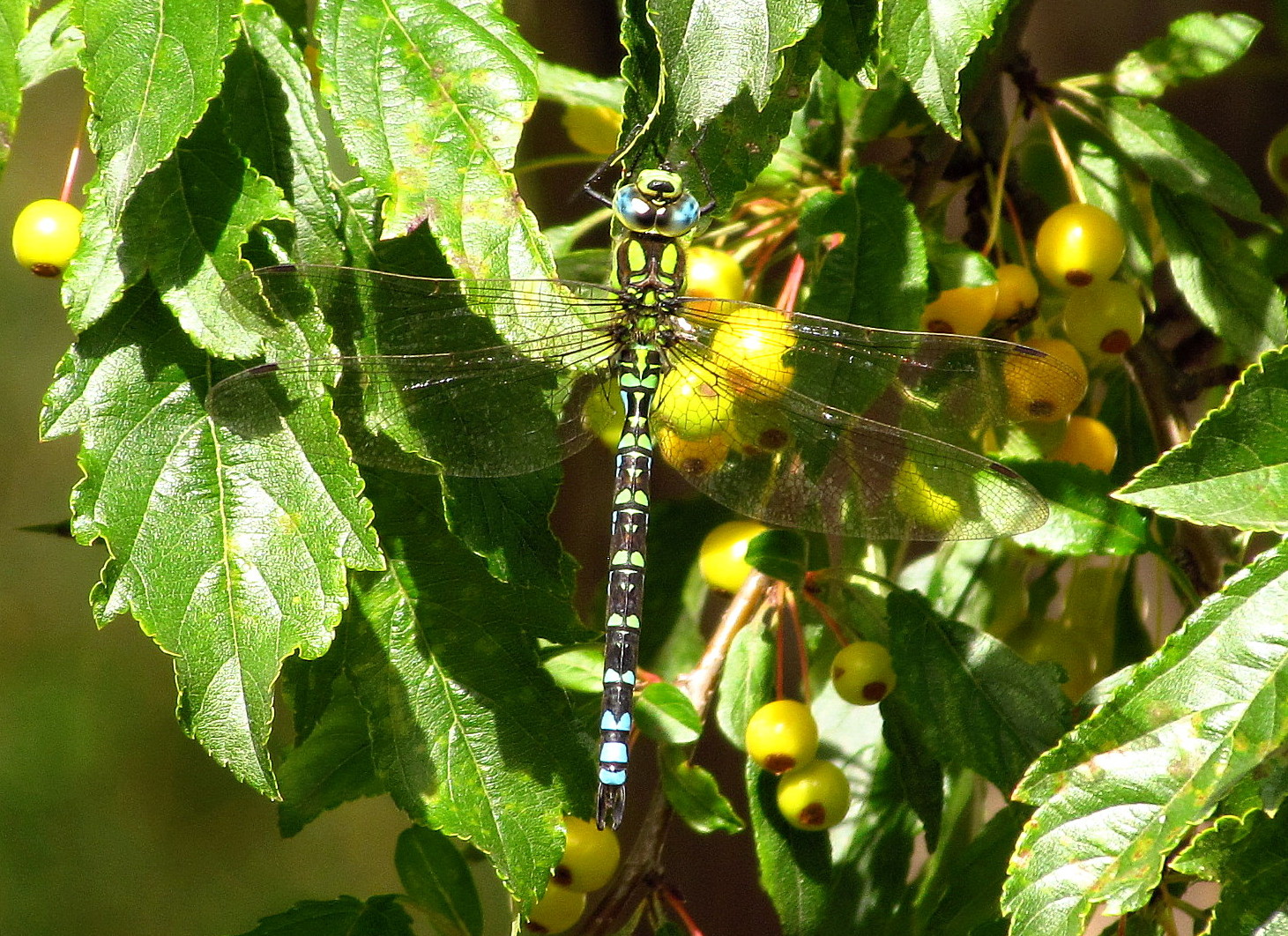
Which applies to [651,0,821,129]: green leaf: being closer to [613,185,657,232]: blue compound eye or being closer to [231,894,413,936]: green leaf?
[613,185,657,232]: blue compound eye

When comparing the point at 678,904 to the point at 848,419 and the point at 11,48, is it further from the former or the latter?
the point at 11,48

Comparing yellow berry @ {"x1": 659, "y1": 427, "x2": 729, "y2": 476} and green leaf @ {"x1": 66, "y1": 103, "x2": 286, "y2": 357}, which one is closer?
green leaf @ {"x1": 66, "y1": 103, "x2": 286, "y2": 357}

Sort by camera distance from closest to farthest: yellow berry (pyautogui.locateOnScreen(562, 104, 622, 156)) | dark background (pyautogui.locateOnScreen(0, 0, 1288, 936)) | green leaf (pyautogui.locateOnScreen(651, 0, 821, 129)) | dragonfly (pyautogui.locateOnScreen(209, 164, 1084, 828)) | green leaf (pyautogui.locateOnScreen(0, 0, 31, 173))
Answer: green leaf (pyautogui.locateOnScreen(651, 0, 821, 129)), green leaf (pyautogui.locateOnScreen(0, 0, 31, 173)), dragonfly (pyautogui.locateOnScreen(209, 164, 1084, 828)), yellow berry (pyautogui.locateOnScreen(562, 104, 622, 156)), dark background (pyautogui.locateOnScreen(0, 0, 1288, 936))

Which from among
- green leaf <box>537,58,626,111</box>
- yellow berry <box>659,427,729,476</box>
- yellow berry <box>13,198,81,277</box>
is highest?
yellow berry <box>13,198,81,277</box>

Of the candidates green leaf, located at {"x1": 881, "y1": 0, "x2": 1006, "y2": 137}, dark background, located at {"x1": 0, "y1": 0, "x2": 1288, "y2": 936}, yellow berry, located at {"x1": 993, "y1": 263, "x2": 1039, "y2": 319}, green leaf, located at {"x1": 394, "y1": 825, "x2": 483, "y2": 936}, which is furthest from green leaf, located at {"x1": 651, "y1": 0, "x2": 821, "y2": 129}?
dark background, located at {"x1": 0, "y1": 0, "x2": 1288, "y2": 936}

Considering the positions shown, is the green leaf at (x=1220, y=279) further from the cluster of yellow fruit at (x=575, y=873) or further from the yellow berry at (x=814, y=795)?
the cluster of yellow fruit at (x=575, y=873)

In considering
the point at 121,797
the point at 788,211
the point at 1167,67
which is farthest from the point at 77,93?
the point at 1167,67

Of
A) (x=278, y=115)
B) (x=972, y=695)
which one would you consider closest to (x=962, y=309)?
(x=972, y=695)
